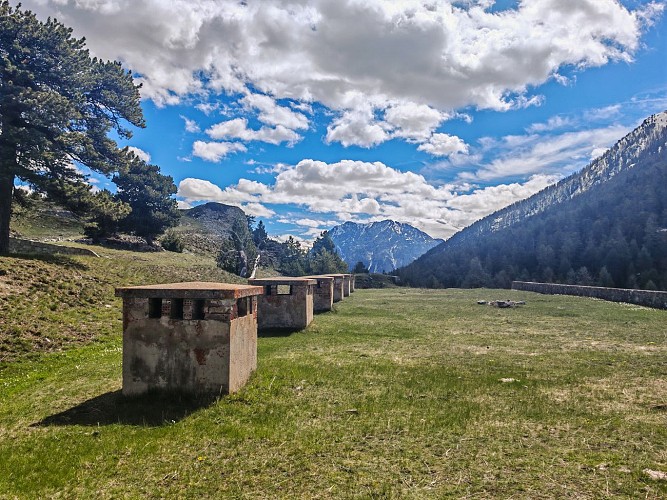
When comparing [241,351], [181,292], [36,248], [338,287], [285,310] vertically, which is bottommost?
[241,351]

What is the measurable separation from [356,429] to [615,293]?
30365mm

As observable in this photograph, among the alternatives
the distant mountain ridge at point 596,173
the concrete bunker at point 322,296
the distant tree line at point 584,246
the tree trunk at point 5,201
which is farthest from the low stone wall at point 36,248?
the distant mountain ridge at point 596,173

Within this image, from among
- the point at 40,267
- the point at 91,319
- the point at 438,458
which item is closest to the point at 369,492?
the point at 438,458

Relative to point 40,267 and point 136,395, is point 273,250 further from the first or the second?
point 136,395

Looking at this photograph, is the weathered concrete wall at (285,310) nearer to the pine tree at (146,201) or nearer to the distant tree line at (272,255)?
the distant tree line at (272,255)

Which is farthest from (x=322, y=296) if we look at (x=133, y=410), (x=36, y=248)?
(x=36, y=248)

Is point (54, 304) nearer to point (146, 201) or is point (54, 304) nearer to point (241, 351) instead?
point (241, 351)

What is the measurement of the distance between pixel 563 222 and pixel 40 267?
105 meters

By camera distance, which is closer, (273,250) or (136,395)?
(136,395)

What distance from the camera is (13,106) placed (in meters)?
21.6

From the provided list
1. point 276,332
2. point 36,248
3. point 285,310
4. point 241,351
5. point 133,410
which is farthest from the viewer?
point 36,248

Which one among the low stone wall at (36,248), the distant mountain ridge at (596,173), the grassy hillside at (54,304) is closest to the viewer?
the grassy hillside at (54,304)

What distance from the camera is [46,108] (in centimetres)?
2100

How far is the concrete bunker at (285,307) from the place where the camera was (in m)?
17.0
